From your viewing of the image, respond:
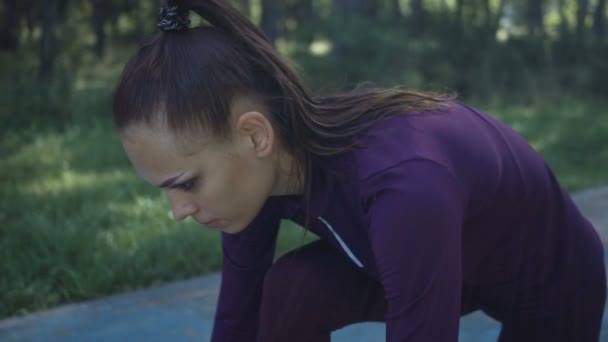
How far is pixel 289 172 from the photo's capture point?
4.83 ft

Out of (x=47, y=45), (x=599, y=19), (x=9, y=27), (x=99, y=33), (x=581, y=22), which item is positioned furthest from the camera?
(x=99, y=33)

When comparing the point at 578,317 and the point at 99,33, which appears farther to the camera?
the point at 99,33

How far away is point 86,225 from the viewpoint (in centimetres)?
345

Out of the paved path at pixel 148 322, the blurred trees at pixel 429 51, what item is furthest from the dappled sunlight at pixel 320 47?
the paved path at pixel 148 322

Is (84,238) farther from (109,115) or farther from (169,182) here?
(109,115)

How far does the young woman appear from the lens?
122 centimetres

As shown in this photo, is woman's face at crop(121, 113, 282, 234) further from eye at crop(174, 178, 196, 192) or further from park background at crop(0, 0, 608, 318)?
park background at crop(0, 0, 608, 318)

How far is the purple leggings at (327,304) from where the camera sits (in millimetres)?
1614

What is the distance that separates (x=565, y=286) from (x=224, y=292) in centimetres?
75

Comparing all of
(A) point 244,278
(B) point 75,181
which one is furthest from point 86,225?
(A) point 244,278

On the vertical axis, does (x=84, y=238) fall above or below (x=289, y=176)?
below

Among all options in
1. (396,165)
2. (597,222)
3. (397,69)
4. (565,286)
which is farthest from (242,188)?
(397,69)

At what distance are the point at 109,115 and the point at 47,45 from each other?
4.32 ft

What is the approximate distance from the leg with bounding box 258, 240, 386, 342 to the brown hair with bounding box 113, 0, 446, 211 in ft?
0.98
